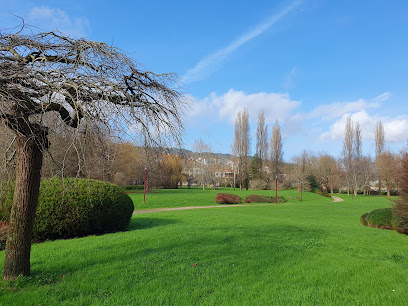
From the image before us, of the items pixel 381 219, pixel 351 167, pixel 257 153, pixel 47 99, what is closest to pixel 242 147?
pixel 257 153

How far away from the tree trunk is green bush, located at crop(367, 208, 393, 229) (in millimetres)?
11972

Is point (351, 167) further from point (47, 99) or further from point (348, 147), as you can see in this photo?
point (47, 99)

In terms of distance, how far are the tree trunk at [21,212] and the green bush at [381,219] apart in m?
12.0

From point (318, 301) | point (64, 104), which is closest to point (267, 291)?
point (318, 301)

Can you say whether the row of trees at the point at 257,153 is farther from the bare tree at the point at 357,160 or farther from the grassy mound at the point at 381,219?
the grassy mound at the point at 381,219

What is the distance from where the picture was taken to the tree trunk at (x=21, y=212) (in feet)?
14.0

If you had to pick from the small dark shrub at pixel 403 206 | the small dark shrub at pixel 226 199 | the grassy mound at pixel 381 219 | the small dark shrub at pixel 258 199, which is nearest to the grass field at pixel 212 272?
the small dark shrub at pixel 403 206

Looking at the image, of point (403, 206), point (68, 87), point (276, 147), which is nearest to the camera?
point (68, 87)

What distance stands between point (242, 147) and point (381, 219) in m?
43.4

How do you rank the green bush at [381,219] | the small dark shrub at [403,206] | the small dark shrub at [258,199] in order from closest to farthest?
the small dark shrub at [403,206], the green bush at [381,219], the small dark shrub at [258,199]

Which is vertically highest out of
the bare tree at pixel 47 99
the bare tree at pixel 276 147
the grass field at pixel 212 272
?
the bare tree at pixel 276 147

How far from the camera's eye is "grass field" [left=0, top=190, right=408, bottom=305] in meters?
3.77

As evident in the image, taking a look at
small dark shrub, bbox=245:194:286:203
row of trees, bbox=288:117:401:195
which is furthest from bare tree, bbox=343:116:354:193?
small dark shrub, bbox=245:194:286:203

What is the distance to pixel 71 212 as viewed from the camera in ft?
26.7
